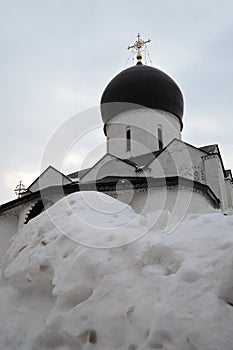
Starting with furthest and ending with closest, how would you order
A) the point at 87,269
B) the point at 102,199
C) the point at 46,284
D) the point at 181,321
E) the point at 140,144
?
the point at 140,144 < the point at 102,199 < the point at 46,284 < the point at 87,269 < the point at 181,321

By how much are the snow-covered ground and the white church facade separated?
5262mm

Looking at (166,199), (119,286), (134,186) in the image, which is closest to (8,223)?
(134,186)

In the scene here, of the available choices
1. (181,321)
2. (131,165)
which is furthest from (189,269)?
(131,165)

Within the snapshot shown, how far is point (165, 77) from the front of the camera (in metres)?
18.8

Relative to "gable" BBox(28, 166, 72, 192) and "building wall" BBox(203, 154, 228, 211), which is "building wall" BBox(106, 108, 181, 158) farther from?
"building wall" BBox(203, 154, 228, 211)

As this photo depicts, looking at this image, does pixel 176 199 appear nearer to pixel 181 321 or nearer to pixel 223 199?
pixel 223 199

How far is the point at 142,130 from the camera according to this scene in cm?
1861

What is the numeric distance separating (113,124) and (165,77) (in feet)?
12.5

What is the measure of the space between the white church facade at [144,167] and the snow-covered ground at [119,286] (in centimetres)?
526

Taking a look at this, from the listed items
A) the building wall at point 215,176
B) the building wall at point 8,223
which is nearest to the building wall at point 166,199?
the building wall at point 215,176

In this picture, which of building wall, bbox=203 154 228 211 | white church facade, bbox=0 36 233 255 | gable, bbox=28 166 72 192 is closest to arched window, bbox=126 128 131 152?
white church facade, bbox=0 36 233 255

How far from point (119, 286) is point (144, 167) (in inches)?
494

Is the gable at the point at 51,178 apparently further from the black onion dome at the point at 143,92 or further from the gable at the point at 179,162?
the black onion dome at the point at 143,92

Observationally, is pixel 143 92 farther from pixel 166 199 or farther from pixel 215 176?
pixel 166 199
